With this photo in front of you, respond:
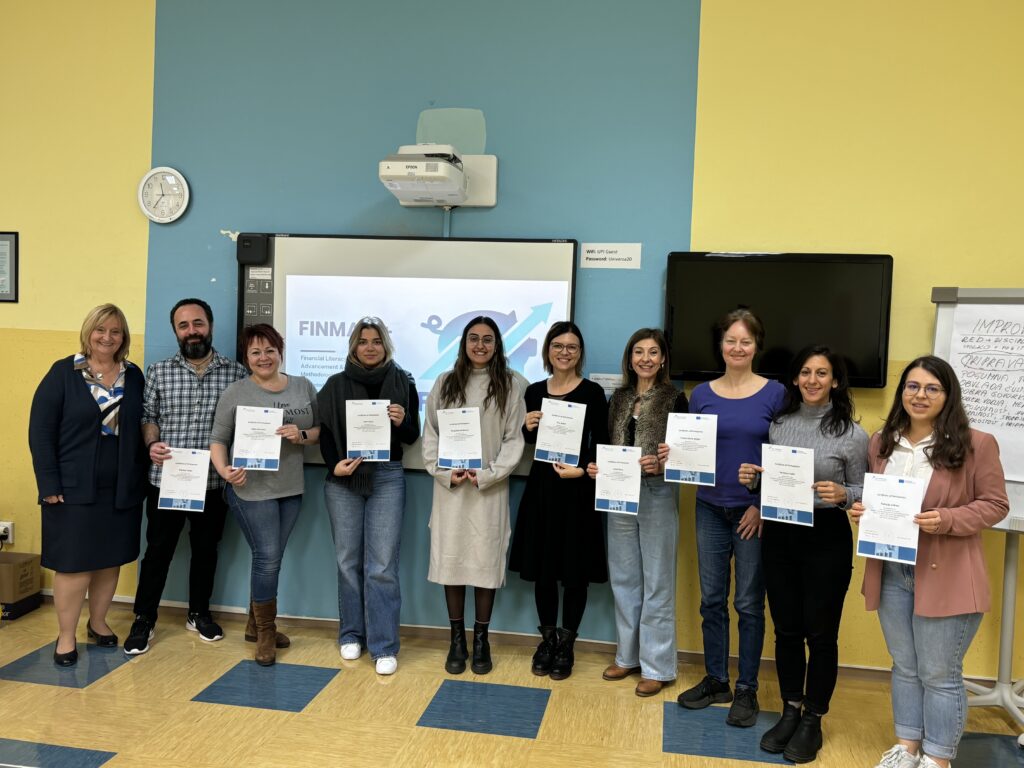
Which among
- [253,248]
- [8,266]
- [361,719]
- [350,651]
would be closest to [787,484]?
[361,719]

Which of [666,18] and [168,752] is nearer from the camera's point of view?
[168,752]

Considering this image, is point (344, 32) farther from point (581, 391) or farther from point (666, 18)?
point (581, 391)

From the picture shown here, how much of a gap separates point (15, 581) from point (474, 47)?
3495 millimetres

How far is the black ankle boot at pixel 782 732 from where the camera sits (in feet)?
8.85

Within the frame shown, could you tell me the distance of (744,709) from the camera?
2.90 m

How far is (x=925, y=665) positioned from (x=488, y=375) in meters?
1.93

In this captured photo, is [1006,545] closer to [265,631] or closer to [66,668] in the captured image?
[265,631]

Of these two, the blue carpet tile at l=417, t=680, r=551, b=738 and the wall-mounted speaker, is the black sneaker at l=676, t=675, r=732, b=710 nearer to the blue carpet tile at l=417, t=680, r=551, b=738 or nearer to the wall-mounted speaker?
the blue carpet tile at l=417, t=680, r=551, b=738

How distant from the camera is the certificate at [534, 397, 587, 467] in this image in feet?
10.2

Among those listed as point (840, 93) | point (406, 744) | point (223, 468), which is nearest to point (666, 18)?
point (840, 93)

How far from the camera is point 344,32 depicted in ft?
12.2

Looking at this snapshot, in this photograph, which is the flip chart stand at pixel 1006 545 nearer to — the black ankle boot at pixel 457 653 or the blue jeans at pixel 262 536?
the black ankle boot at pixel 457 653

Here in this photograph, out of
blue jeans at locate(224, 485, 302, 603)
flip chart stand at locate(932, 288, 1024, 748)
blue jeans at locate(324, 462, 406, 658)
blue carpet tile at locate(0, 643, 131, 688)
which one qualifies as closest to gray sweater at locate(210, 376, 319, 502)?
blue jeans at locate(224, 485, 302, 603)

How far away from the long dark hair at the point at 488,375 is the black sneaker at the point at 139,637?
1.73 metres
